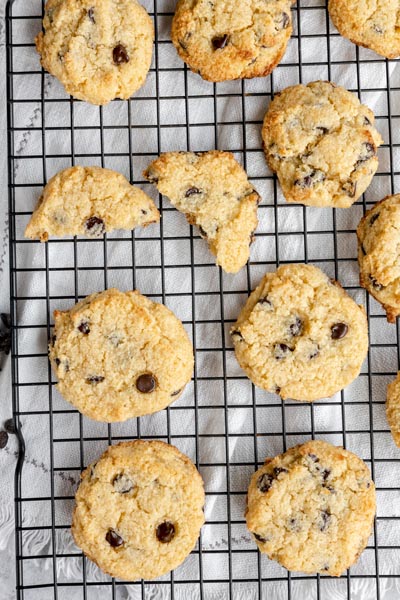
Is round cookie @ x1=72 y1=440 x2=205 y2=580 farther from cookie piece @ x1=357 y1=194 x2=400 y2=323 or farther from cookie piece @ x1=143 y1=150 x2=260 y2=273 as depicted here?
cookie piece @ x1=357 y1=194 x2=400 y2=323

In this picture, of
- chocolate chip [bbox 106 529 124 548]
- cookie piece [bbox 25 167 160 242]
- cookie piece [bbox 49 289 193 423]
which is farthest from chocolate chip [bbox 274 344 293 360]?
chocolate chip [bbox 106 529 124 548]

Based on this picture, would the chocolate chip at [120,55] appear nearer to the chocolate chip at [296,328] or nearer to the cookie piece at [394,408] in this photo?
the chocolate chip at [296,328]

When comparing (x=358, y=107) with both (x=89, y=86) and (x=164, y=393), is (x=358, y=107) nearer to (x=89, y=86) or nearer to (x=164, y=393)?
(x=89, y=86)

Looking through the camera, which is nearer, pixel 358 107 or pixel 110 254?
pixel 358 107

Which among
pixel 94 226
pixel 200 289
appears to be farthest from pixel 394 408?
pixel 94 226

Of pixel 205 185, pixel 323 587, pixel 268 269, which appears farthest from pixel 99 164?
pixel 323 587

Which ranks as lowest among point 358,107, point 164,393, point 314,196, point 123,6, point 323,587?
point 323,587
